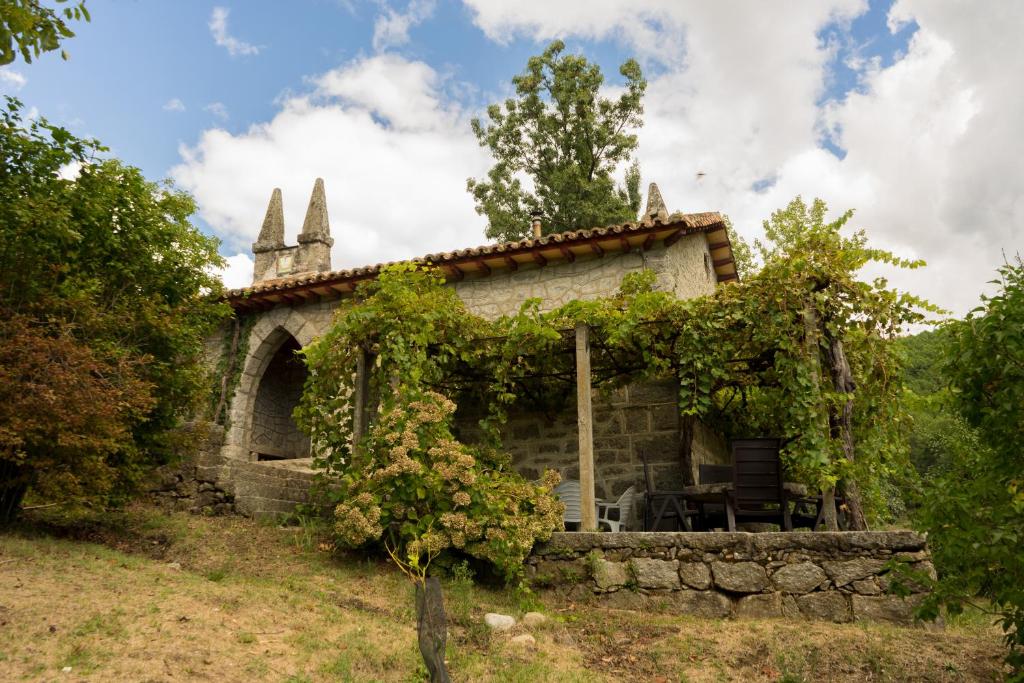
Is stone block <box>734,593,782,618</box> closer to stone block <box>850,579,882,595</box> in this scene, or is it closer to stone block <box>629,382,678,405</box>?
stone block <box>850,579,882,595</box>

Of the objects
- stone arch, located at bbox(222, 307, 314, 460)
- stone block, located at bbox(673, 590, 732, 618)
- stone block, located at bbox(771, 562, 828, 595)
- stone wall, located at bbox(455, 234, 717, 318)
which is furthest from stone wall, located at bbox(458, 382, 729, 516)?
stone arch, located at bbox(222, 307, 314, 460)

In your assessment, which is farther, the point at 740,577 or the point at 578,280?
the point at 578,280

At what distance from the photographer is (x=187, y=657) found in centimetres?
389

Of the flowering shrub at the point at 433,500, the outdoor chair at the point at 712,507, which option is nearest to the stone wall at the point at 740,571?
the flowering shrub at the point at 433,500

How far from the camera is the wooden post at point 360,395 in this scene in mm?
7445

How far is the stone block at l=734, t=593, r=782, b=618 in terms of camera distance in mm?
5609

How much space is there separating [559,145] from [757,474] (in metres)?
13.9

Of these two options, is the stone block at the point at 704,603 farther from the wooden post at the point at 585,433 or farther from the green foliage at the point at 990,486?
the green foliage at the point at 990,486

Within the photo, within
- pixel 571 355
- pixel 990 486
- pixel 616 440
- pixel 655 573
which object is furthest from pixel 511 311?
pixel 990 486

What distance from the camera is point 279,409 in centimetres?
1316

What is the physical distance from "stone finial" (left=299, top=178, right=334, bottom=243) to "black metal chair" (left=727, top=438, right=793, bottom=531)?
39.2 feet

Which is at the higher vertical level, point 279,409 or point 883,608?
point 279,409

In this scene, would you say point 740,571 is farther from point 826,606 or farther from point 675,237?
point 675,237

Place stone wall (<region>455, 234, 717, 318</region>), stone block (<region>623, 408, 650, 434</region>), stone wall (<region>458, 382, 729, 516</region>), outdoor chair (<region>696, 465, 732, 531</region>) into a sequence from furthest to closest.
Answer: stone wall (<region>455, 234, 717, 318</region>) < stone block (<region>623, 408, 650, 434</region>) < stone wall (<region>458, 382, 729, 516</region>) < outdoor chair (<region>696, 465, 732, 531</region>)
